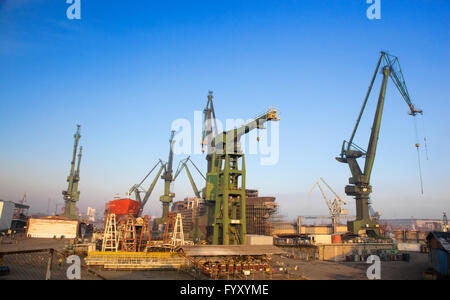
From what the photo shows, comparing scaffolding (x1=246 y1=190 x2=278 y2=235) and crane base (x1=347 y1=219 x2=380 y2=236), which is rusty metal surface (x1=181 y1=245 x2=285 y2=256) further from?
scaffolding (x1=246 y1=190 x2=278 y2=235)

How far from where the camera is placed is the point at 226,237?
4472cm

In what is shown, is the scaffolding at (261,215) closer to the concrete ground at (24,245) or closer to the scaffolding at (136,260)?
the scaffolding at (136,260)

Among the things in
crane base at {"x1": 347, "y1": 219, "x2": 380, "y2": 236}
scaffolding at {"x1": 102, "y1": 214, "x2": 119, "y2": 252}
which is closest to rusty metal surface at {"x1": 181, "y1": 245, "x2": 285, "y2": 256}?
scaffolding at {"x1": 102, "y1": 214, "x2": 119, "y2": 252}

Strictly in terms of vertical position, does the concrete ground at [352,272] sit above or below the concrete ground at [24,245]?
above

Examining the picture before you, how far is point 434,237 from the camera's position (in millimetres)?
31859

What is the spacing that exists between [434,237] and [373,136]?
36586 mm

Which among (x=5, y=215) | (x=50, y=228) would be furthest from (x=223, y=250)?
(x=5, y=215)

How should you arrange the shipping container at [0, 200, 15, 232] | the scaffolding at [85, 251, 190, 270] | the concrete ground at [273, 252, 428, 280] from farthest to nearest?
the shipping container at [0, 200, 15, 232], the scaffolding at [85, 251, 190, 270], the concrete ground at [273, 252, 428, 280]

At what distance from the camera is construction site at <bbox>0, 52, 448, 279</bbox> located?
35406 mm

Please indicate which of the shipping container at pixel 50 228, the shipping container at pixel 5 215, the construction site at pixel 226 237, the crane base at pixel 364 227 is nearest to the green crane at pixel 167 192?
the construction site at pixel 226 237

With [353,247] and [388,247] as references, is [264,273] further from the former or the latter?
[388,247]

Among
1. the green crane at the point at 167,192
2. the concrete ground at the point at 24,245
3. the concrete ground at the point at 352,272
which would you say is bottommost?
the concrete ground at the point at 24,245

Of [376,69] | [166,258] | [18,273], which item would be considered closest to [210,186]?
[166,258]

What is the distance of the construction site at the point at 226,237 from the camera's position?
3541cm
